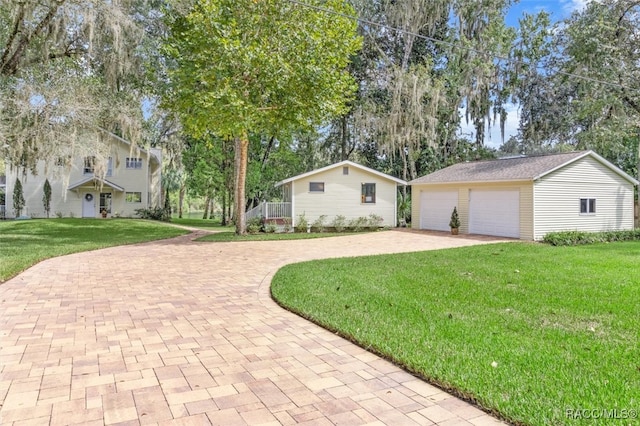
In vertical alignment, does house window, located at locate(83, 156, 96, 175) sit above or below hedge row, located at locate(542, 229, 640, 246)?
above

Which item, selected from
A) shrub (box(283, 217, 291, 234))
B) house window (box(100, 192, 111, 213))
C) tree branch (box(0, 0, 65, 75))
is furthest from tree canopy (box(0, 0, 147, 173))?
house window (box(100, 192, 111, 213))

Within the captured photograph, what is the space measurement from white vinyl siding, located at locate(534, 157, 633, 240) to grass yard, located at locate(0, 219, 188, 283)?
13.9m

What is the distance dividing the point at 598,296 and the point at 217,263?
22.6ft

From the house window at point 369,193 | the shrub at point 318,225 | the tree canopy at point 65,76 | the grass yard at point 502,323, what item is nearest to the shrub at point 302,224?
the shrub at point 318,225

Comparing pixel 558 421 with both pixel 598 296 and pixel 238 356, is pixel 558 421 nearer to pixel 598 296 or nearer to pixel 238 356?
pixel 238 356

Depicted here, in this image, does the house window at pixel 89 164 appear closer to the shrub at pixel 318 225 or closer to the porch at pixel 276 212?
the porch at pixel 276 212

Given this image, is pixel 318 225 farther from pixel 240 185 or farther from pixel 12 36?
pixel 12 36

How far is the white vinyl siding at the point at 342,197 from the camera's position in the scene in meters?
18.8

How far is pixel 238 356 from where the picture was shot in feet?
11.8

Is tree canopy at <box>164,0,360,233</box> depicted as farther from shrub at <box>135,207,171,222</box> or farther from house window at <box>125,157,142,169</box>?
house window at <box>125,157,142,169</box>

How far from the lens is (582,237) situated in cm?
1344

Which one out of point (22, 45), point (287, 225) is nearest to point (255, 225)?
point (287, 225)

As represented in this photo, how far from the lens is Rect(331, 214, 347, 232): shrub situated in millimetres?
19078

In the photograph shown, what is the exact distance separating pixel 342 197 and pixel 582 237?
31.6ft
